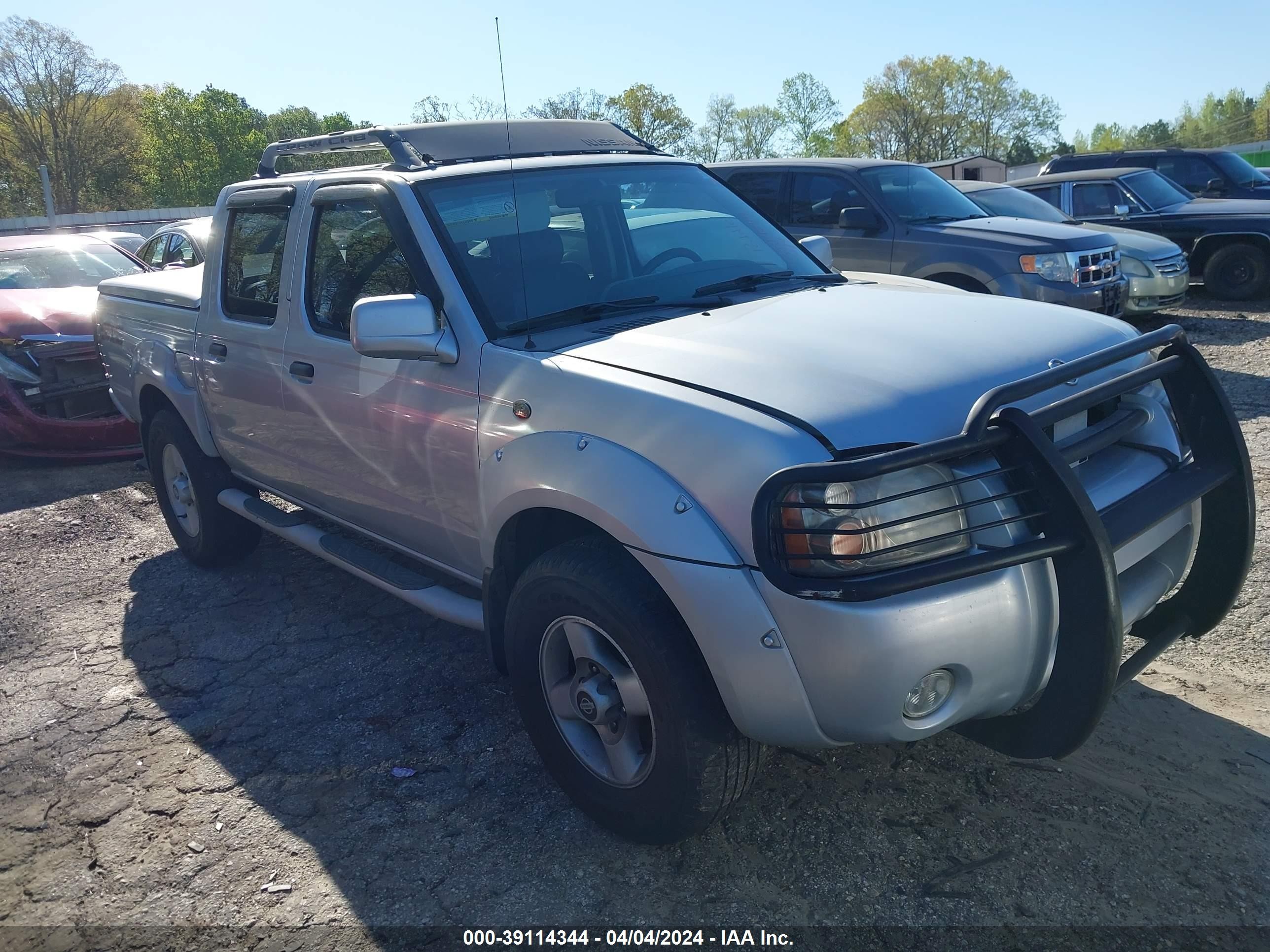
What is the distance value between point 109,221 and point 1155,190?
156 ft

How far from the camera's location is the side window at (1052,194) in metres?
13.1

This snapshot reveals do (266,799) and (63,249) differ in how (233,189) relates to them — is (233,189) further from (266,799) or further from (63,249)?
(63,249)

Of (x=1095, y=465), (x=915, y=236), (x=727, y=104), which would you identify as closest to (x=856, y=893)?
(x=1095, y=465)

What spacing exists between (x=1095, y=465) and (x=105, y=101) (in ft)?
246

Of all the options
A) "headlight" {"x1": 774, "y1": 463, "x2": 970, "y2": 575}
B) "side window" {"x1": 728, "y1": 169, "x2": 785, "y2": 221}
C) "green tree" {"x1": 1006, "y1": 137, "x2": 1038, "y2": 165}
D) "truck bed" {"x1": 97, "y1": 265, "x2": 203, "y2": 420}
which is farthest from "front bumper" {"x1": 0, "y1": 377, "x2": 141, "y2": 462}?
"green tree" {"x1": 1006, "y1": 137, "x2": 1038, "y2": 165}

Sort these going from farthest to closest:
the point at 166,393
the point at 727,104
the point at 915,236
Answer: the point at 727,104
the point at 915,236
the point at 166,393

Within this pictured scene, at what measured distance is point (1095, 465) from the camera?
2.76 metres

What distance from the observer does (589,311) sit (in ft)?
11.0

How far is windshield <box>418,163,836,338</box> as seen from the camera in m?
3.37

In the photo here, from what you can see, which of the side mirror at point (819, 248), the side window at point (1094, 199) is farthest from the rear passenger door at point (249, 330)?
the side window at point (1094, 199)

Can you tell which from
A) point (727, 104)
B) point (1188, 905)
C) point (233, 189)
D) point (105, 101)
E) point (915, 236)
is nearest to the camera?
point (1188, 905)

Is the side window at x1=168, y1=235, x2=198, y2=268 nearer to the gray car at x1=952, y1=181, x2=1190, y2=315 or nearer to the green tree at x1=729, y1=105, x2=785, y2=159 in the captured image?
the gray car at x1=952, y1=181, x2=1190, y2=315

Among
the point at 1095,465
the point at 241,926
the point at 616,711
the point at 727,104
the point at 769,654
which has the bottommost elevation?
the point at 241,926

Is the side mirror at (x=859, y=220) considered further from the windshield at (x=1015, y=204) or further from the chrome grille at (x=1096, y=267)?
the windshield at (x=1015, y=204)
